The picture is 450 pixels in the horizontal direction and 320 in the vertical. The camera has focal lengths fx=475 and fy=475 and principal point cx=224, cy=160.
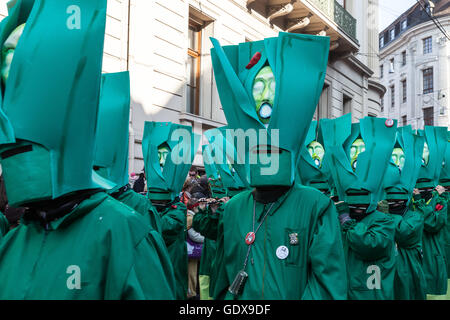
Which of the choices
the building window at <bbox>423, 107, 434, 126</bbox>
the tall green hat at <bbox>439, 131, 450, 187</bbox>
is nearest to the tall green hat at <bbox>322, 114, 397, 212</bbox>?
the tall green hat at <bbox>439, 131, 450, 187</bbox>

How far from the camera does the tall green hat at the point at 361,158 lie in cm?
451

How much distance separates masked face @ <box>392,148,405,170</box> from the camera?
5641 millimetres

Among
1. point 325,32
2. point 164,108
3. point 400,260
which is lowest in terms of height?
point 400,260

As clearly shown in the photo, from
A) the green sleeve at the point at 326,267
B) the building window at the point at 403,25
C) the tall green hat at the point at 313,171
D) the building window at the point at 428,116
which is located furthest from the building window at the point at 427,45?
the green sleeve at the point at 326,267

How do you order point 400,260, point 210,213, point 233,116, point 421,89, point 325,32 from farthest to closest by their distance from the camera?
1. point 421,89
2. point 325,32
3. point 400,260
4. point 210,213
5. point 233,116

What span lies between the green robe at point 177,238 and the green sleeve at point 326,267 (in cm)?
281

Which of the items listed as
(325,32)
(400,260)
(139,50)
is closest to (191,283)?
(400,260)

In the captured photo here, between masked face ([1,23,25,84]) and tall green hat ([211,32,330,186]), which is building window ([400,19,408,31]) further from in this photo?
masked face ([1,23,25,84])

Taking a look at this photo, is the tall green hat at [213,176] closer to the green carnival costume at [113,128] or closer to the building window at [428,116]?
the green carnival costume at [113,128]

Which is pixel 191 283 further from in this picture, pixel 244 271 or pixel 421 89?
pixel 421 89

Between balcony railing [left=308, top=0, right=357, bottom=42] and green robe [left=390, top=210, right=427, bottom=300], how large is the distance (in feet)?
42.5

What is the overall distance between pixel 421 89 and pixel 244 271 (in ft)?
141
